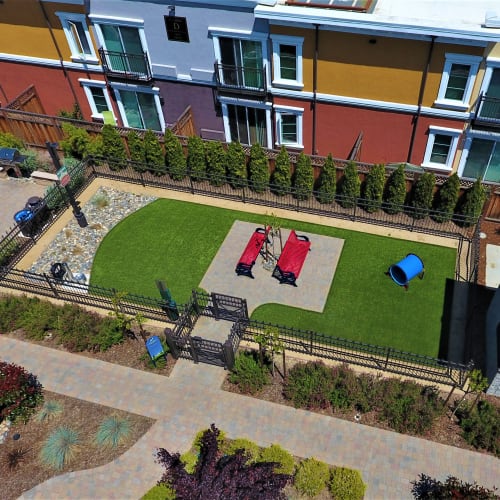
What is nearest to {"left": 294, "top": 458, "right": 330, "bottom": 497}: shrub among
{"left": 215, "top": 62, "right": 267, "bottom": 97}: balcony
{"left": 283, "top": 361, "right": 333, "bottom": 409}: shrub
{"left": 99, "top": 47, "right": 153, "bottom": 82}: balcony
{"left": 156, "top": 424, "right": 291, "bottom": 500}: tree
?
{"left": 156, "top": 424, "right": 291, "bottom": 500}: tree

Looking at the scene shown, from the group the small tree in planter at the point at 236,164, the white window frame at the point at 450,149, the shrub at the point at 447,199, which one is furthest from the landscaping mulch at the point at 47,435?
the white window frame at the point at 450,149

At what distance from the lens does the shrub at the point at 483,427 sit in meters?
15.1

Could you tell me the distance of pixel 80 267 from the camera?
2194 cm

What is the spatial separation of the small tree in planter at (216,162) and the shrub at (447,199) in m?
10.5

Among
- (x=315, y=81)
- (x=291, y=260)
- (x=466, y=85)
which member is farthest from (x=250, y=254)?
(x=466, y=85)

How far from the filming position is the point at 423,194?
72.0 feet

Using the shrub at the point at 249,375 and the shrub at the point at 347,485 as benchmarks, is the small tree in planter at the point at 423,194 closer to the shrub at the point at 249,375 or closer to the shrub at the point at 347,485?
the shrub at the point at 249,375

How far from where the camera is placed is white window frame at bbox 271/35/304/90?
22.1m

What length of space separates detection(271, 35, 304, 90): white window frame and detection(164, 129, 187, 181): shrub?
19.1ft

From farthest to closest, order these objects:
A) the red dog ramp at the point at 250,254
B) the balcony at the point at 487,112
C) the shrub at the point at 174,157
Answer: the shrub at the point at 174,157 < the balcony at the point at 487,112 < the red dog ramp at the point at 250,254

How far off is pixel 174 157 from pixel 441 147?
44.1 feet

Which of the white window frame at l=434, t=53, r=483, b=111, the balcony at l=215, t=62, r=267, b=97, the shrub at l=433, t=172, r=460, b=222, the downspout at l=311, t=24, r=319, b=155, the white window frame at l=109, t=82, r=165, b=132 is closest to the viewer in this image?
the white window frame at l=434, t=53, r=483, b=111

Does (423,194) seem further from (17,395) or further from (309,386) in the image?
(17,395)

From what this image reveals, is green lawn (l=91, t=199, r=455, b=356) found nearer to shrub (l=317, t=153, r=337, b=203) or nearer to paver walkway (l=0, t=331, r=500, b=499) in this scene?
shrub (l=317, t=153, r=337, b=203)
